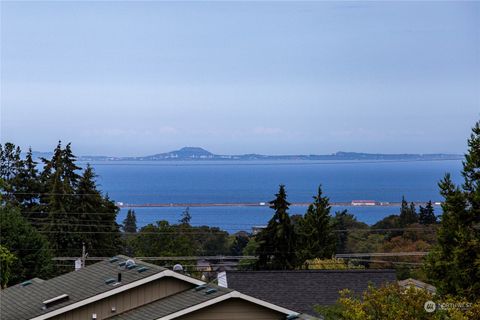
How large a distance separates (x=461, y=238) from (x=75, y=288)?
11.1 meters

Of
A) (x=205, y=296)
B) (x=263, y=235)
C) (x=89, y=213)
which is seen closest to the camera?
(x=205, y=296)

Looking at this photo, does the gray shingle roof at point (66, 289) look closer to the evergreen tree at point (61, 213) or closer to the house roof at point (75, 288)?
the house roof at point (75, 288)

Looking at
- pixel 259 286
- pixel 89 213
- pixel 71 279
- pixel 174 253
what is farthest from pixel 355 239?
pixel 71 279

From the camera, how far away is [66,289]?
963 inches

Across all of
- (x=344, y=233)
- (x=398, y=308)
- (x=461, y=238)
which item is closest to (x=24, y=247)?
(x=461, y=238)

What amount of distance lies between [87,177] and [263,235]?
1800cm

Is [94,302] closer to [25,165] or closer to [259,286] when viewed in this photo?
[259,286]

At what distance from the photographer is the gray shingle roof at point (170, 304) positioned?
2175 centimetres

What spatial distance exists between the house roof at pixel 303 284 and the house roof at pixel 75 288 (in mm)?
8294

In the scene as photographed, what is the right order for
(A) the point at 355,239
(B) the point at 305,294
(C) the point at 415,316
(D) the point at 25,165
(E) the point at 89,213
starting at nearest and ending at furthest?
(C) the point at 415,316, (B) the point at 305,294, (E) the point at 89,213, (D) the point at 25,165, (A) the point at 355,239

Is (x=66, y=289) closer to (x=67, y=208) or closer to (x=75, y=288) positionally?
(x=75, y=288)

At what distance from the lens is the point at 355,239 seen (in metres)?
90.2

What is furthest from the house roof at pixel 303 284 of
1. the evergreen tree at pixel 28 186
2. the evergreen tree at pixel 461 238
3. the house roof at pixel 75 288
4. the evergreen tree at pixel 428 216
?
the evergreen tree at pixel 428 216

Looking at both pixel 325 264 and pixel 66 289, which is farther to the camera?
pixel 325 264
